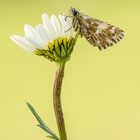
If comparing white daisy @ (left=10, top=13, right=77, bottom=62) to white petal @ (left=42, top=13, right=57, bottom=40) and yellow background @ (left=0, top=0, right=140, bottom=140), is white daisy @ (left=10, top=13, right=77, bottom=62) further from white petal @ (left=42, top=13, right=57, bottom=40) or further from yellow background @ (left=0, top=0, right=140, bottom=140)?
yellow background @ (left=0, top=0, right=140, bottom=140)

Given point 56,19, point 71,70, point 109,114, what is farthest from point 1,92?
point 56,19

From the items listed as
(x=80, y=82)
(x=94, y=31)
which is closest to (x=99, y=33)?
(x=94, y=31)

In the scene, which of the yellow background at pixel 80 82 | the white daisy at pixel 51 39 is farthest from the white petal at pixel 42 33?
the yellow background at pixel 80 82

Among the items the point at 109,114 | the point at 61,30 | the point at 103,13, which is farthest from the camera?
the point at 103,13

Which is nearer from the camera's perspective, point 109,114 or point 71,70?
point 109,114

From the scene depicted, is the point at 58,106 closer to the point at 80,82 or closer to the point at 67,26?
the point at 67,26

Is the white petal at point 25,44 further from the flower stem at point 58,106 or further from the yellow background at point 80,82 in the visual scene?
the yellow background at point 80,82

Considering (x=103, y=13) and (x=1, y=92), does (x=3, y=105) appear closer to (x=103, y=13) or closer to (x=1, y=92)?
(x=1, y=92)

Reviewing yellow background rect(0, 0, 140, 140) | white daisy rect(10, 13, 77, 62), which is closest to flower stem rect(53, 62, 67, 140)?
white daisy rect(10, 13, 77, 62)
